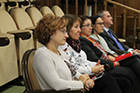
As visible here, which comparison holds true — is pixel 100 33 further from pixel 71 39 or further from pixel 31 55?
pixel 31 55

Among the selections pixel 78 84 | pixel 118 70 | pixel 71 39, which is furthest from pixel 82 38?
pixel 78 84

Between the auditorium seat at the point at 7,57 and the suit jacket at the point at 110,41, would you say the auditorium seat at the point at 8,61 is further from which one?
the suit jacket at the point at 110,41

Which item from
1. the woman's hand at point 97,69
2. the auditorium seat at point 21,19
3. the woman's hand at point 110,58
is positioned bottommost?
the woman's hand at point 110,58

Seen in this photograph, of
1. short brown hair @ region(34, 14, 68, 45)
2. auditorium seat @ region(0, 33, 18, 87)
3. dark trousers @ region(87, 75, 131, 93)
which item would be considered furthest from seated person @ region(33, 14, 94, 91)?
auditorium seat @ region(0, 33, 18, 87)

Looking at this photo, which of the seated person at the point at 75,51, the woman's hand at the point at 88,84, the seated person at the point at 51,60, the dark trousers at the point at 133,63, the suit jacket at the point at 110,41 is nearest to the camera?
the seated person at the point at 51,60

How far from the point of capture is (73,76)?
43.6 inches

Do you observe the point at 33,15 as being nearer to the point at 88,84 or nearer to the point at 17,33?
the point at 17,33

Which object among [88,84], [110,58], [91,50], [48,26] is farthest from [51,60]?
[110,58]

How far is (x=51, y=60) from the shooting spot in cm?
93

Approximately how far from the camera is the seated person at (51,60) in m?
0.89

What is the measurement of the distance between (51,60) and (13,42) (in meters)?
0.83

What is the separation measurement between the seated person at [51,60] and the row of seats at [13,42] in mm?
505

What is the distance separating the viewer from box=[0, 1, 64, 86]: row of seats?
1.55 m

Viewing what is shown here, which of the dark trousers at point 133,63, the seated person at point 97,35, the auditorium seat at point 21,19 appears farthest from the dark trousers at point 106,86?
the auditorium seat at point 21,19
